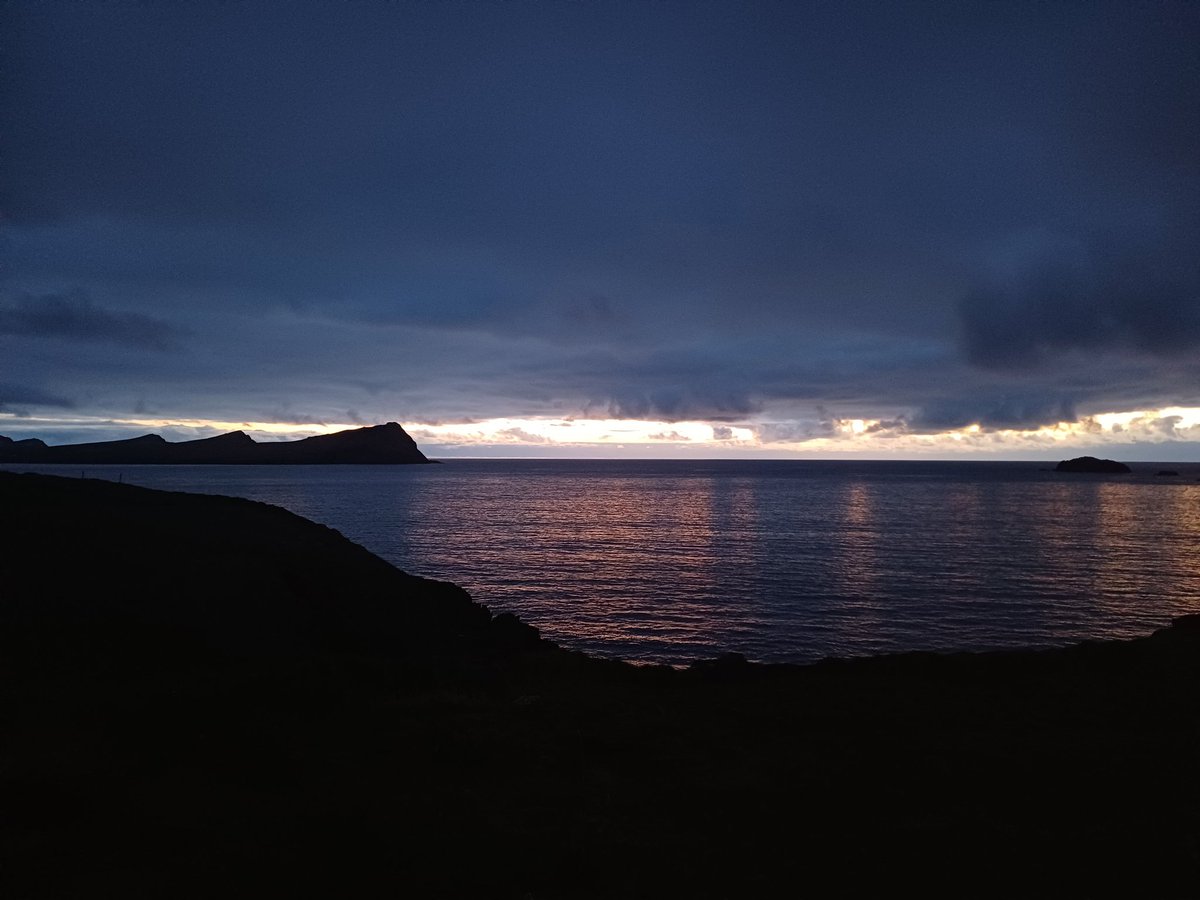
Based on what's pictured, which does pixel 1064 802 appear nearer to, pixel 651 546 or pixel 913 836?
pixel 913 836

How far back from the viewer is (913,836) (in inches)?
438

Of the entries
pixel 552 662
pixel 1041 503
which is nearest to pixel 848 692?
pixel 552 662

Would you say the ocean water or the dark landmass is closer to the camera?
the dark landmass

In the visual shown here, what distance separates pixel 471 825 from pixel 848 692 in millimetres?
12463

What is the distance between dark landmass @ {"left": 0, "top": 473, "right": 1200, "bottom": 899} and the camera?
9781 millimetres

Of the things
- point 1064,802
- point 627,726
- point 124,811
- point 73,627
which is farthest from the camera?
point 73,627

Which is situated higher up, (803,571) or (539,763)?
(539,763)

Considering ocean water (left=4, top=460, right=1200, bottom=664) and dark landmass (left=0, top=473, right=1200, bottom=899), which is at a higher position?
dark landmass (left=0, top=473, right=1200, bottom=899)

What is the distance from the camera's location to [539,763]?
552 inches

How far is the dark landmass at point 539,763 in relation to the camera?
9.78 meters

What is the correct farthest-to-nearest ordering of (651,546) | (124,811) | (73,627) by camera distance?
(651,546) → (73,627) → (124,811)

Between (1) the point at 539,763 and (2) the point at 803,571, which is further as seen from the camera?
(2) the point at 803,571

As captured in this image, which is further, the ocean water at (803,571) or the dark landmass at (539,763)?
the ocean water at (803,571)

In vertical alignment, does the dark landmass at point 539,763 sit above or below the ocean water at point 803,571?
above
